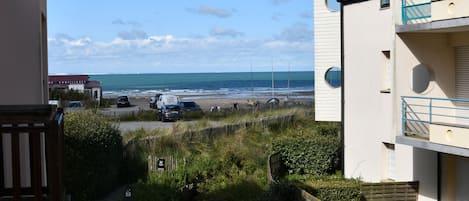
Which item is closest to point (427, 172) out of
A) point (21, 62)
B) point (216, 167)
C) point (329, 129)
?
point (216, 167)

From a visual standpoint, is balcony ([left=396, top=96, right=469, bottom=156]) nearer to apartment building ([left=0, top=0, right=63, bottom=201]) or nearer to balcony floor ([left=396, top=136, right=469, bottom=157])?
balcony floor ([left=396, top=136, right=469, bottom=157])

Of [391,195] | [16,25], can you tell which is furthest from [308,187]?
[16,25]

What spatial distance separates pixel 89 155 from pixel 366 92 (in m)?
9.44

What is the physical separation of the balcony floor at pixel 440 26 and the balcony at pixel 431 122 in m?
1.48

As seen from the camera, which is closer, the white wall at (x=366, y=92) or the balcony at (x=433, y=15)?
the balcony at (x=433, y=15)

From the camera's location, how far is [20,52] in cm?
995

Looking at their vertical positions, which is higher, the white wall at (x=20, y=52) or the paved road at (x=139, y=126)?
the white wall at (x=20, y=52)

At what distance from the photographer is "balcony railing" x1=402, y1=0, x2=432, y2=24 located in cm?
1432

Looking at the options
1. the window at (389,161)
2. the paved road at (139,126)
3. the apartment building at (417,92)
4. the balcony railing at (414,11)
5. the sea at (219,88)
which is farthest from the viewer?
the sea at (219,88)

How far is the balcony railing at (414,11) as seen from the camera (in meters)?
14.3

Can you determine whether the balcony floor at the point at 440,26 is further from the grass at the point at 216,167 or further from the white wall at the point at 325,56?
the white wall at the point at 325,56

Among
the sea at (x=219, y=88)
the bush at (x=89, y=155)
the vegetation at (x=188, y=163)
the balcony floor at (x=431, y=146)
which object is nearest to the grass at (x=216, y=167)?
the vegetation at (x=188, y=163)

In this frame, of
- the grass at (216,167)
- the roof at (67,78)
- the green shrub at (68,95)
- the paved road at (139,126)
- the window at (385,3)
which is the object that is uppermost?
the window at (385,3)

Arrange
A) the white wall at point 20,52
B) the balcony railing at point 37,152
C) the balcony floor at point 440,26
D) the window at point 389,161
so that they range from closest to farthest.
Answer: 1. the balcony railing at point 37,152
2. the white wall at point 20,52
3. the balcony floor at point 440,26
4. the window at point 389,161
